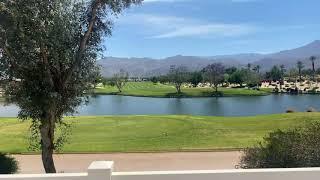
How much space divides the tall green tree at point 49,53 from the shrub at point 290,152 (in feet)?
13.8

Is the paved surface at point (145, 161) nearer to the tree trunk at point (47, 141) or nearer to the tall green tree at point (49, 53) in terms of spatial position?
the tree trunk at point (47, 141)

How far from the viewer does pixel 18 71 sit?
1159cm

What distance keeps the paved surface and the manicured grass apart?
1406 millimetres

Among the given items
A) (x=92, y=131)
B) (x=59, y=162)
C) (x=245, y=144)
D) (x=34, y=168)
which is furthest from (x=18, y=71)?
(x=92, y=131)

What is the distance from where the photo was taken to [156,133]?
2573cm

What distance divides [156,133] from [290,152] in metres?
15.2

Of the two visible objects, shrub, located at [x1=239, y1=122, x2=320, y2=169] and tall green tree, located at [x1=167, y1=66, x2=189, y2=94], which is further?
tall green tree, located at [x1=167, y1=66, x2=189, y2=94]

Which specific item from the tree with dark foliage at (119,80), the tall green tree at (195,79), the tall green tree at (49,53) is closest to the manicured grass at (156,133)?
the tall green tree at (49,53)

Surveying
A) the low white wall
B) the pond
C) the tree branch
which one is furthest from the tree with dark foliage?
the low white wall

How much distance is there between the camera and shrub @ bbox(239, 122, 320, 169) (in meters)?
10.5

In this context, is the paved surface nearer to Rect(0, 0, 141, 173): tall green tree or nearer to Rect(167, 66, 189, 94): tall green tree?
Rect(0, 0, 141, 173): tall green tree

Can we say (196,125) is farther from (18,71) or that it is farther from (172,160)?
(18,71)

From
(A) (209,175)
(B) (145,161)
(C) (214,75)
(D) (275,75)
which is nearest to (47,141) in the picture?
(B) (145,161)

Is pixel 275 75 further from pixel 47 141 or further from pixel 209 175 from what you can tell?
pixel 209 175
